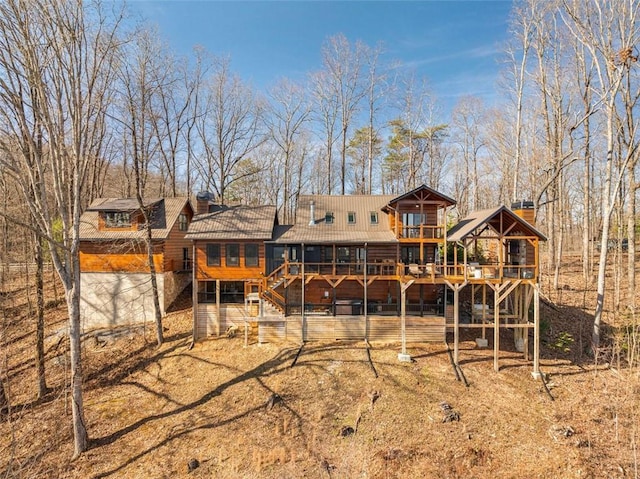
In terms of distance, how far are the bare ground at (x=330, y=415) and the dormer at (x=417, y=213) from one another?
5.56m

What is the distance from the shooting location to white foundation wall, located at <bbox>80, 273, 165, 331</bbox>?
18984mm

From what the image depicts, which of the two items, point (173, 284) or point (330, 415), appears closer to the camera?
point (330, 415)

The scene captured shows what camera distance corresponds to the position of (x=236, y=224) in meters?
18.4

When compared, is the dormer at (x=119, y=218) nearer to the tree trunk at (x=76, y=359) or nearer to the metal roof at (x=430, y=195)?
the tree trunk at (x=76, y=359)

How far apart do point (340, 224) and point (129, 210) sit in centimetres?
1284

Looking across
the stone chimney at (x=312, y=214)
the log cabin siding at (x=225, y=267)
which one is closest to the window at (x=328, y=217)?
the stone chimney at (x=312, y=214)

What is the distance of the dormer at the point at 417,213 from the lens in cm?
1589

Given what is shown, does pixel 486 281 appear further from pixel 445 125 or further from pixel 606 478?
pixel 445 125

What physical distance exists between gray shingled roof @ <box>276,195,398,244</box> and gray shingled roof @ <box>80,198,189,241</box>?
7.90 m

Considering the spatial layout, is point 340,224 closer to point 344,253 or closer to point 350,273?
point 344,253

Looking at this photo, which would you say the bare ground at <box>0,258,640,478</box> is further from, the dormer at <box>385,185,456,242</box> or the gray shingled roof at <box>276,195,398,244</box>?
the dormer at <box>385,185,456,242</box>

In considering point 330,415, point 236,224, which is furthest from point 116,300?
point 330,415

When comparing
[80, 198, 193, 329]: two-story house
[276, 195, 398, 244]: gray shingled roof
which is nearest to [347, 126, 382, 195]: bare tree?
[276, 195, 398, 244]: gray shingled roof

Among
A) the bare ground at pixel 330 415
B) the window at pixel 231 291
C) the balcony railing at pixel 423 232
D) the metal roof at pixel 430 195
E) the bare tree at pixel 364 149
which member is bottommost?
the bare ground at pixel 330 415
